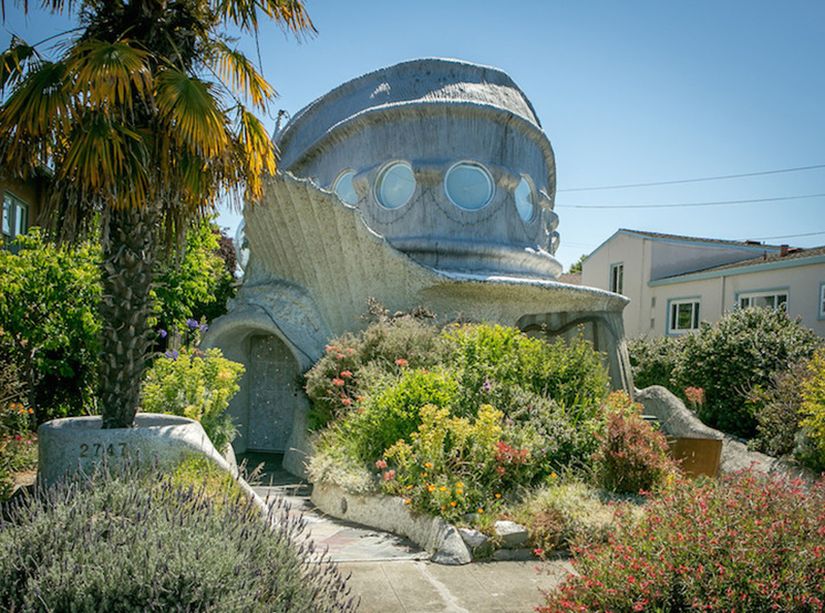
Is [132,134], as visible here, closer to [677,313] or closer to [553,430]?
[553,430]

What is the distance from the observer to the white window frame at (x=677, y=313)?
24.4m

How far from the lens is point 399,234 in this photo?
13398mm

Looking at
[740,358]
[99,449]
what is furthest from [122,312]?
[740,358]

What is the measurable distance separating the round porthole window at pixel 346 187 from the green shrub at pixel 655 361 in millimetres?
9094

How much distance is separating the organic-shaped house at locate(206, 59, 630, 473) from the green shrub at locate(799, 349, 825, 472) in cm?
404

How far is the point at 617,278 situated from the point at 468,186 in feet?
56.3

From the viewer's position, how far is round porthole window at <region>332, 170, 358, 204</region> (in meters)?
14.1

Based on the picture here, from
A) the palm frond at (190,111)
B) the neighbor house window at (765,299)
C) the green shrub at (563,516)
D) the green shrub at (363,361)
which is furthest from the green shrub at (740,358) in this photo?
the palm frond at (190,111)

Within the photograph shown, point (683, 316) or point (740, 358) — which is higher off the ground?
point (683, 316)

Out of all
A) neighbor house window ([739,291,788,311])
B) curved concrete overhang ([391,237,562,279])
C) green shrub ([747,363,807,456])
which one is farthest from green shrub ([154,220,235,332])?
neighbor house window ([739,291,788,311])

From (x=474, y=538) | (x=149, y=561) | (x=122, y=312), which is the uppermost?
(x=122, y=312)

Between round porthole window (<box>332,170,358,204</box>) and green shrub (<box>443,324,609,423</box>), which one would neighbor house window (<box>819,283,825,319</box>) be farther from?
round porthole window (<box>332,170,358,204</box>)

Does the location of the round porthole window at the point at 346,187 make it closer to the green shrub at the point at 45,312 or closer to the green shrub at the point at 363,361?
the green shrub at the point at 363,361

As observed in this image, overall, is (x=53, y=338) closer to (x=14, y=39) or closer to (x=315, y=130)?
(x=14, y=39)
